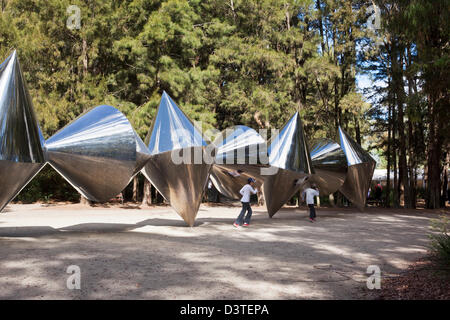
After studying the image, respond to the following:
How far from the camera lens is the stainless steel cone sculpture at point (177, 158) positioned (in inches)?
463

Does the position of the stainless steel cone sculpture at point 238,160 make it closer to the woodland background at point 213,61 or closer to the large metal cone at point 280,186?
the large metal cone at point 280,186

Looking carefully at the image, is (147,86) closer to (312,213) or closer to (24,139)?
(312,213)

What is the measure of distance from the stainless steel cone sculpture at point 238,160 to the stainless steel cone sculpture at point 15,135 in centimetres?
642

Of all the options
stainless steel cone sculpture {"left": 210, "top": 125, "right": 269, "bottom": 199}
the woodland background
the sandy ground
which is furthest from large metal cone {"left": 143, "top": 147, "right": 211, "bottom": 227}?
the woodland background

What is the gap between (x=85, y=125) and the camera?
10156 mm

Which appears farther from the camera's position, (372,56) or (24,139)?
(372,56)

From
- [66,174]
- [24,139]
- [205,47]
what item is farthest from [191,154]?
[205,47]

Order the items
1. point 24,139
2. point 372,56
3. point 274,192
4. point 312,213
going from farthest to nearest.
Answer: point 372,56 → point 312,213 → point 274,192 → point 24,139

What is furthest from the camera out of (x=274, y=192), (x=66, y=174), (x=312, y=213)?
(x=312, y=213)

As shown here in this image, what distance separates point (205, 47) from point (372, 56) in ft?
33.7

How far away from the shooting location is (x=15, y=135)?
8.59 meters

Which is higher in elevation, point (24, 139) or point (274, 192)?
point (24, 139)
